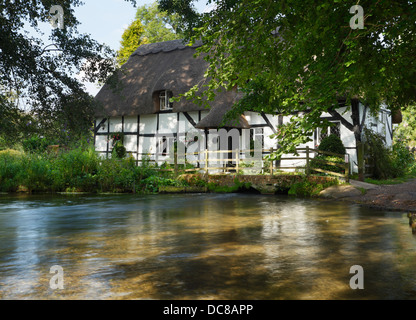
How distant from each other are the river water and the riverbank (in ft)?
Result: 3.27

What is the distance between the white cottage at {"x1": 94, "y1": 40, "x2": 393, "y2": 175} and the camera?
22859 mm

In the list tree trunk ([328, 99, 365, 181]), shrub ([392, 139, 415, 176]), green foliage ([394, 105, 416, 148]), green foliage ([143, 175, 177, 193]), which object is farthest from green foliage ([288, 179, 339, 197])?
green foliage ([394, 105, 416, 148])

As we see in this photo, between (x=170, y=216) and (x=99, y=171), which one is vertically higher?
(x=99, y=171)

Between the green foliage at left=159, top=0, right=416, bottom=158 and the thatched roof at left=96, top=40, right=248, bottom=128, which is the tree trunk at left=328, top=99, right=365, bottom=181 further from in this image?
the green foliage at left=159, top=0, right=416, bottom=158

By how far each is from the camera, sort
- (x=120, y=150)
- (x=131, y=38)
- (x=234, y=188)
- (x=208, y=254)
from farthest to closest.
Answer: (x=131, y=38)
(x=120, y=150)
(x=234, y=188)
(x=208, y=254)

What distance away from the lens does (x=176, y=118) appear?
27094mm

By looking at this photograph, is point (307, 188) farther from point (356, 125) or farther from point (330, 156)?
point (356, 125)

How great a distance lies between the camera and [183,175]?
21.3 meters

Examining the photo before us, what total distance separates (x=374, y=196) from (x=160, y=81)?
57.1 feet

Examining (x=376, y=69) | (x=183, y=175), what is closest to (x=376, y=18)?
(x=376, y=69)

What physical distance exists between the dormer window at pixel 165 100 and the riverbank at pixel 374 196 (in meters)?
14.2

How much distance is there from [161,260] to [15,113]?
9291 mm

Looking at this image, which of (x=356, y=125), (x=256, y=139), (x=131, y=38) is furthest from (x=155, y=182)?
(x=131, y=38)
